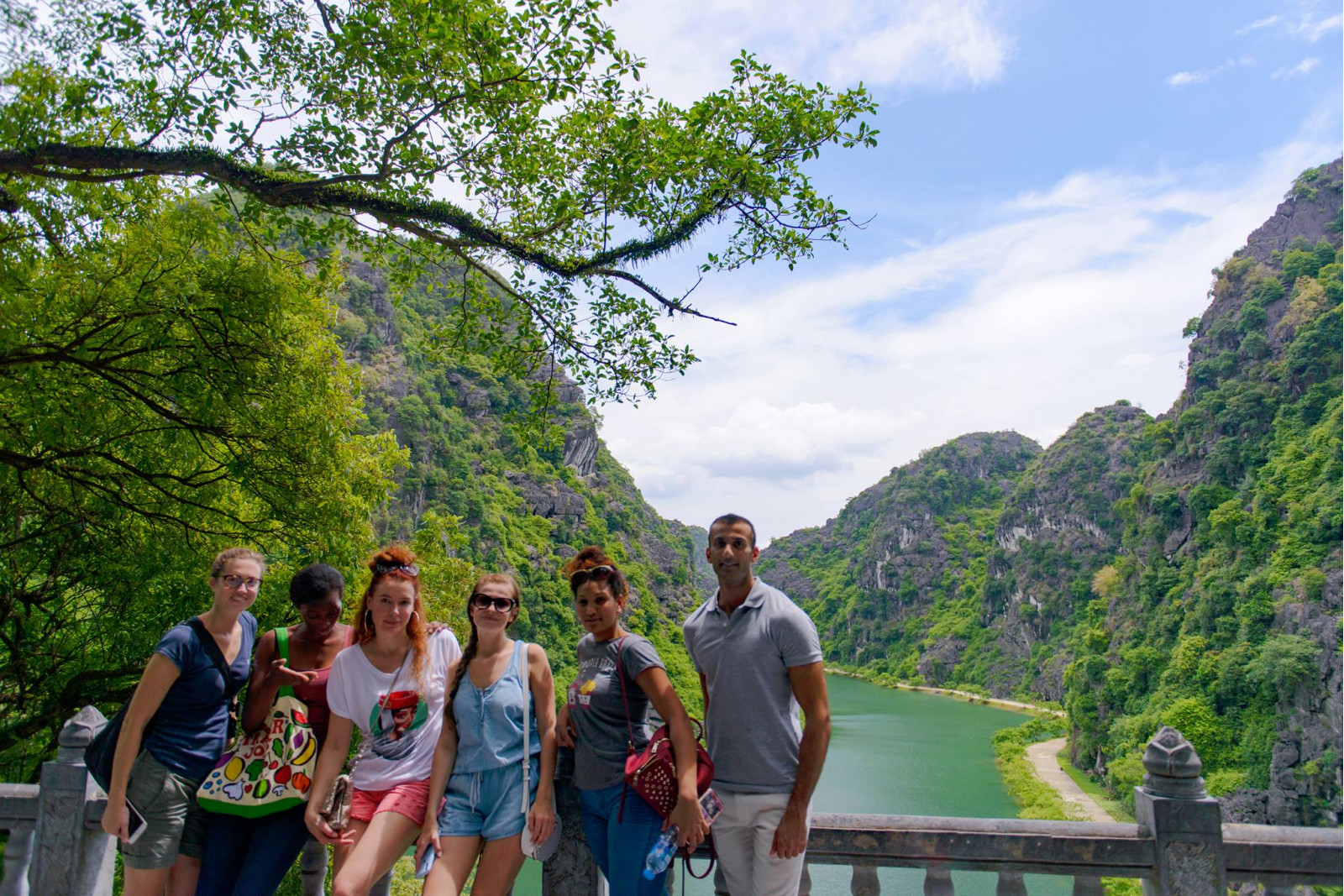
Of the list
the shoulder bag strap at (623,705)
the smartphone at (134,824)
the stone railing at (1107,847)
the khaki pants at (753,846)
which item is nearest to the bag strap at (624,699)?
the shoulder bag strap at (623,705)

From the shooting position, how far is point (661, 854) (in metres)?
2.73

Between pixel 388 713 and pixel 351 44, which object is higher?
pixel 351 44

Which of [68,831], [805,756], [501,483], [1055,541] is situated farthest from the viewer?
[1055,541]

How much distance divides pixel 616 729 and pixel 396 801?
837 millimetres

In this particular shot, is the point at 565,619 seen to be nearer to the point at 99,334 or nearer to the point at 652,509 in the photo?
the point at 99,334

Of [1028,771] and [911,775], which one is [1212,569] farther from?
[911,775]

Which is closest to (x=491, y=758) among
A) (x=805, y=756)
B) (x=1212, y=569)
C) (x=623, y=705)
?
(x=623, y=705)

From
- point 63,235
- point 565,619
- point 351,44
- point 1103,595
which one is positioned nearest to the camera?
point 351,44

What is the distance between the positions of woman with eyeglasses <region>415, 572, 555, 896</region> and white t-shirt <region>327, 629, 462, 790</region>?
0.13 metres

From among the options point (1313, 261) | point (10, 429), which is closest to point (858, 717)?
point (1313, 261)

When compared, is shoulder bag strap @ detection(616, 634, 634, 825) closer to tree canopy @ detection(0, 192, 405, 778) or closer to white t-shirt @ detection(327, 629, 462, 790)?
white t-shirt @ detection(327, 629, 462, 790)

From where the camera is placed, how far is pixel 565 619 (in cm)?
5103

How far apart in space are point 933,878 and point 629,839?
1.47 metres

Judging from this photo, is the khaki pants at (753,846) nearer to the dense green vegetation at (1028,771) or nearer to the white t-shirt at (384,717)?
the white t-shirt at (384,717)
